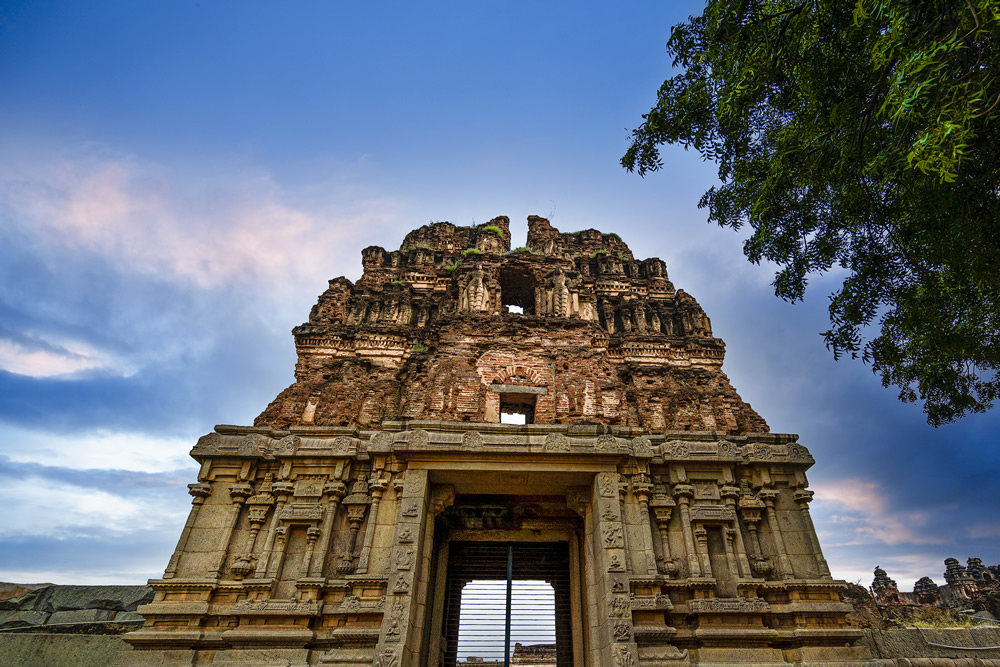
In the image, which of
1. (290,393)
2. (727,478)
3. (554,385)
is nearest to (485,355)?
(554,385)

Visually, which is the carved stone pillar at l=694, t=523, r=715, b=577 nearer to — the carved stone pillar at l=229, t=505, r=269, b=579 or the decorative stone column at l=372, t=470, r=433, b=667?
the decorative stone column at l=372, t=470, r=433, b=667

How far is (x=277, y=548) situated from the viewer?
31.8 ft

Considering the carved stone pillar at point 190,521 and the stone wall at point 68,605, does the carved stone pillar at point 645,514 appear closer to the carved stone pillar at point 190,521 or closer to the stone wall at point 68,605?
the carved stone pillar at point 190,521

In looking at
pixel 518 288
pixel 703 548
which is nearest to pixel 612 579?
pixel 703 548

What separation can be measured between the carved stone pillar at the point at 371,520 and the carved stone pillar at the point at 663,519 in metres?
5.66

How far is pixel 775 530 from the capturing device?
32.4ft

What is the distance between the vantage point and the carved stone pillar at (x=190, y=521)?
30.7 feet

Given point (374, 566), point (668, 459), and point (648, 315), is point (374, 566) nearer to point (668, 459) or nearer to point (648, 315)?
point (668, 459)

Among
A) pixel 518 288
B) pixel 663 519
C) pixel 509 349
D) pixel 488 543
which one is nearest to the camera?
pixel 663 519

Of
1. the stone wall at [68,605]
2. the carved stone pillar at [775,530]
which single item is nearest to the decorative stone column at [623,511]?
the carved stone pillar at [775,530]

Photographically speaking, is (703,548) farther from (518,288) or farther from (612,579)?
(518,288)

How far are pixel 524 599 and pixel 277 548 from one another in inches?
210

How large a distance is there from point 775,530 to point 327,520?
9375 millimetres

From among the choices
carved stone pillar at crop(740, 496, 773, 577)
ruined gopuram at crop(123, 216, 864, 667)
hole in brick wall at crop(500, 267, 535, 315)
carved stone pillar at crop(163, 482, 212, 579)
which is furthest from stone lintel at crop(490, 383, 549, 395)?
carved stone pillar at crop(163, 482, 212, 579)
